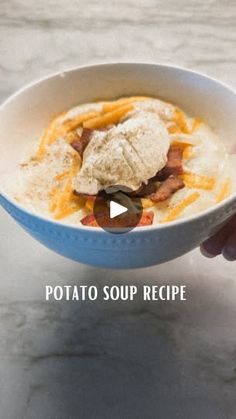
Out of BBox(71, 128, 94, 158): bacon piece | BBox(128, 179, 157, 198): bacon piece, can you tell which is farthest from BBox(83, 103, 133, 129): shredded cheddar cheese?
BBox(128, 179, 157, 198): bacon piece

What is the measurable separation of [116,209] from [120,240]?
56 mm

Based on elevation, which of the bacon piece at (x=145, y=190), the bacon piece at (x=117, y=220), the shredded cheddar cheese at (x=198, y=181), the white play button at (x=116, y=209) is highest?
the shredded cheddar cheese at (x=198, y=181)

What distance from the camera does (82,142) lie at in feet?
2.52

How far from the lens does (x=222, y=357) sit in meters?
0.72

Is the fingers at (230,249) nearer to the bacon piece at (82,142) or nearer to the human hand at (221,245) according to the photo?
the human hand at (221,245)

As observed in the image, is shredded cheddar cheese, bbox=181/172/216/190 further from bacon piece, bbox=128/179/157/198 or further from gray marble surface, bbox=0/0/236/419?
gray marble surface, bbox=0/0/236/419

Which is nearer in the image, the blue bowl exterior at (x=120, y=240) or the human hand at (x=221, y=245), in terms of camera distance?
the blue bowl exterior at (x=120, y=240)

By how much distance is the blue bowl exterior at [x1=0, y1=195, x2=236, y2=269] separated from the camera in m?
0.62

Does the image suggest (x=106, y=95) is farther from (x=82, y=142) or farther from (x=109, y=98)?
(x=82, y=142)

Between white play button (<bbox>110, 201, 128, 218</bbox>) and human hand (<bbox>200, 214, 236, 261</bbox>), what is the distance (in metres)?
0.16

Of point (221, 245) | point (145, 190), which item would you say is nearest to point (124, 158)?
point (145, 190)

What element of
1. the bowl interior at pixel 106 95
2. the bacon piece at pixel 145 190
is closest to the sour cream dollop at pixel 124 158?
the bacon piece at pixel 145 190

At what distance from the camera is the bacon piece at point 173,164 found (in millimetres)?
714

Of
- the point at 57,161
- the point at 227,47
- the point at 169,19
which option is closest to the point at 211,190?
the point at 57,161
